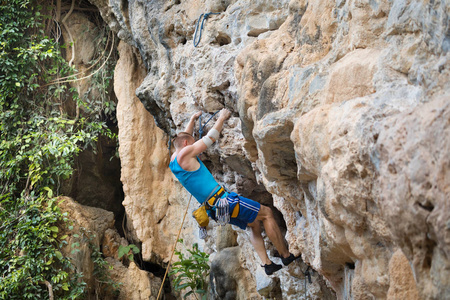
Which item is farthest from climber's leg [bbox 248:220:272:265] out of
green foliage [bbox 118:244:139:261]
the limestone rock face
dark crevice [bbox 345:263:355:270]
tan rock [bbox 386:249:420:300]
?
green foliage [bbox 118:244:139:261]

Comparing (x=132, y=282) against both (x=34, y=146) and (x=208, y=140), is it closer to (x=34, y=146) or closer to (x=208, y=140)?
(x=34, y=146)

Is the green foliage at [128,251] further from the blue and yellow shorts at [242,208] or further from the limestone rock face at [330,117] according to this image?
the blue and yellow shorts at [242,208]

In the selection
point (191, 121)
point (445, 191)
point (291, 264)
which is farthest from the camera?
point (191, 121)

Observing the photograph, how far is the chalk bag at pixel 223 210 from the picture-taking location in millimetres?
3621

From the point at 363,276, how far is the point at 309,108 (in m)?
0.90

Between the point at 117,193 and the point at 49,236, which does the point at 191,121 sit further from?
the point at 117,193

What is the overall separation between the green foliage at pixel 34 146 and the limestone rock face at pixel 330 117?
1657 mm

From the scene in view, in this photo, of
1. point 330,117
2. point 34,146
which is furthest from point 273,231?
point 34,146

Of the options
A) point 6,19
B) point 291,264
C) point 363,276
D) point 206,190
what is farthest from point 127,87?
point 363,276

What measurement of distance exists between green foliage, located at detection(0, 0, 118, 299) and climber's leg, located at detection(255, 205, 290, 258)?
282 centimetres

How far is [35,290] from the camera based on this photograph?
511cm

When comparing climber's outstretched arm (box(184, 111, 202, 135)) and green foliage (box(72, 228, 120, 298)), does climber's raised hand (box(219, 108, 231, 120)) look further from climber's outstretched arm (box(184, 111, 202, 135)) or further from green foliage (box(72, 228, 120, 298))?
green foliage (box(72, 228, 120, 298))

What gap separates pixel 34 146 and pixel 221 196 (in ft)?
11.2

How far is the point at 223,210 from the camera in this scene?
3633 millimetres
